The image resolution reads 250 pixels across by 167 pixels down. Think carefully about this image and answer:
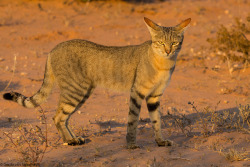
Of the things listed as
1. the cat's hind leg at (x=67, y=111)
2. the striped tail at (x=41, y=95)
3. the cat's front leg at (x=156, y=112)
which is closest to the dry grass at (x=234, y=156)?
the cat's front leg at (x=156, y=112)

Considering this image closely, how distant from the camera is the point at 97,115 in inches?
274

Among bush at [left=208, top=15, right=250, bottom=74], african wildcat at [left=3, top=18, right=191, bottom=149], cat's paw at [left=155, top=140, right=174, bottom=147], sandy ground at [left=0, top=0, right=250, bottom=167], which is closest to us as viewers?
sandy ground at [left=0, top=0, right=250, bottom=167]

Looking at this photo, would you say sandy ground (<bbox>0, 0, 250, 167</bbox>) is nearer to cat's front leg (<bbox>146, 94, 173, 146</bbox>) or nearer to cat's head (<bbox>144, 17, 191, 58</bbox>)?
cat's front leg (<bbox>146, 94, 173, 146</bbox>)

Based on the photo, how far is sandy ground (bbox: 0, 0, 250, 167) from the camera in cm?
503

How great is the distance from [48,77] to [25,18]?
7.48 meters

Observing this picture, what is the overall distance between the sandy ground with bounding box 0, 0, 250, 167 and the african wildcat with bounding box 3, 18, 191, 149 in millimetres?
399

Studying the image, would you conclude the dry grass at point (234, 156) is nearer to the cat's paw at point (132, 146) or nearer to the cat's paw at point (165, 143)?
the cat's paw at point (165, 143)

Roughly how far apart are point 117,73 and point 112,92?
2.48 metres

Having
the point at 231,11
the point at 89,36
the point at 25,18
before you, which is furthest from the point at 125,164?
the point at 231,11

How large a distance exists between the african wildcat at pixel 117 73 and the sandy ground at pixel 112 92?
0.40 m

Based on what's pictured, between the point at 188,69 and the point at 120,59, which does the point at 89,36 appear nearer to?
the point at 188,69

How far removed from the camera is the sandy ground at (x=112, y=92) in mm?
5031

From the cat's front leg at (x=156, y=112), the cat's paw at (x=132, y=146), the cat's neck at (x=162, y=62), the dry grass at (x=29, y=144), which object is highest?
the cat's neck at (x=162, y=62)

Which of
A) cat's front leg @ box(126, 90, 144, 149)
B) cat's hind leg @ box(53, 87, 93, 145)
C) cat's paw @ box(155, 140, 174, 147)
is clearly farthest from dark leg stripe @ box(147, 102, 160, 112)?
cat's hind leg @ box(53, 87, 93, 145)
